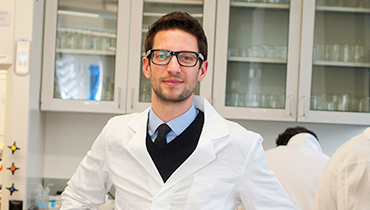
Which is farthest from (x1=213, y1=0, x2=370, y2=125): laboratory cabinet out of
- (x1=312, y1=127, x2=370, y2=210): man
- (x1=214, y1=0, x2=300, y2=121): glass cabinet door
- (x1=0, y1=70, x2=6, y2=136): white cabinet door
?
(x1=0, y1=70, x2=6, y2=136): white cabinet door

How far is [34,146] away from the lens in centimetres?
223

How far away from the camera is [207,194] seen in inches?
38.4

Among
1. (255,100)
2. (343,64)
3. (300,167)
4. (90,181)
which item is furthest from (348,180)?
(343,64)

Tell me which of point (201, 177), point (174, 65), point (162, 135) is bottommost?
point (201, 177)

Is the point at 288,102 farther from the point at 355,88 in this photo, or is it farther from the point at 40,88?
the point at 40,88

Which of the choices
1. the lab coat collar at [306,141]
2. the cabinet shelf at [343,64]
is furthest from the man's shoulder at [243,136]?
the cabinet shelf at [343,64]

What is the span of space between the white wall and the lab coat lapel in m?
1.47

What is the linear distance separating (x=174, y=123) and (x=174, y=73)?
0.18 m

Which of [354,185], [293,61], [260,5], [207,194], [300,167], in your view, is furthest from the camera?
[260,5]

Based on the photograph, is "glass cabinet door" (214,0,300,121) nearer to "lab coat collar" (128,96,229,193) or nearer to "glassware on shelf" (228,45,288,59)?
"glassware on shelf" (228,45,288,59)

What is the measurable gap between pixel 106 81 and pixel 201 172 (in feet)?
4.78

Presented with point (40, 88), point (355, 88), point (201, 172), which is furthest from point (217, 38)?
point (201, 172)

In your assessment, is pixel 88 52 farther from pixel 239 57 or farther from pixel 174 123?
pixel 174 123

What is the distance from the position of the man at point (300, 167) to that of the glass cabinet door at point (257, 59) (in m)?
0.26
